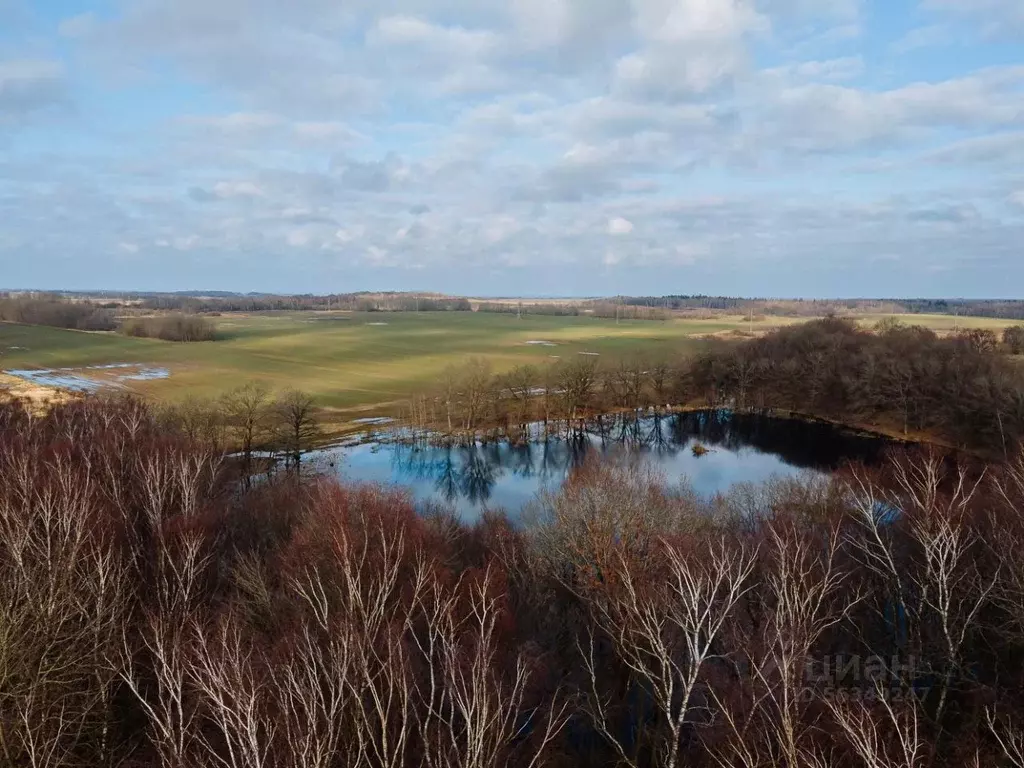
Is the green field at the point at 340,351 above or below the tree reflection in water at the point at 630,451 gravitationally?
above

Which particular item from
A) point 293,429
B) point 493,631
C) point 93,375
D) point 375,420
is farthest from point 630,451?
point 93,375

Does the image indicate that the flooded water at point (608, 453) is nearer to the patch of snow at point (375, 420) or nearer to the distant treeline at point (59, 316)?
the patch of snow at point (375, 420)

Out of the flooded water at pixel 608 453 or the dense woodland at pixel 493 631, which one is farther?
the flooded water at pixel 608 453

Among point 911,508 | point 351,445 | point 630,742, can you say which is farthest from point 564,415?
point 630,742

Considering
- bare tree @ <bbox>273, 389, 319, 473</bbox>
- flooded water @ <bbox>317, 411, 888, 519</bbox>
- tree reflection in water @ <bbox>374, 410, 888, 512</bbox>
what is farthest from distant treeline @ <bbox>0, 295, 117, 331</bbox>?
tree reflection in water @ <bbox>374, 410, 888, 512</bbox>

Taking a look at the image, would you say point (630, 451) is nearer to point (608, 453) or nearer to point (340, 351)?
→ point (608, 453)

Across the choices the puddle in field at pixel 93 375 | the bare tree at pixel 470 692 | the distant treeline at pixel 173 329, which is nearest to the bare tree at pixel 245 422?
the puddle in field at pixel 93 375
